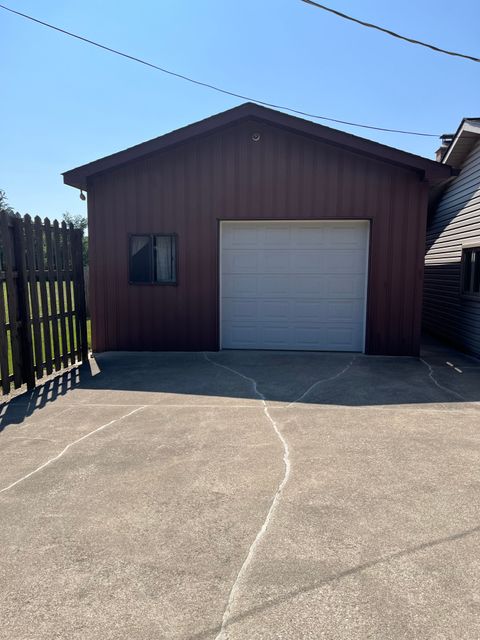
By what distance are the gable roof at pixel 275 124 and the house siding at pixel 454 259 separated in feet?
6.17

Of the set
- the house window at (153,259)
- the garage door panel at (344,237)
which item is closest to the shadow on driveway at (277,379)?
the house window at (153,259)

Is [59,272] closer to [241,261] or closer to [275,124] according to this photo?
[241,261]

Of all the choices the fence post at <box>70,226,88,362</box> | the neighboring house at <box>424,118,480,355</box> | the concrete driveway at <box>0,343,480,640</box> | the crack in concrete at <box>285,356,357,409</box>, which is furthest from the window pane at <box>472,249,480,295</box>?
the fence post at <box>70,226,88,362</box>

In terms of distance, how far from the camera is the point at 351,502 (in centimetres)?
314

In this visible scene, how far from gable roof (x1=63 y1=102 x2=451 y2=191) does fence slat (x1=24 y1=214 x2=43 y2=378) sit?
2.51 m

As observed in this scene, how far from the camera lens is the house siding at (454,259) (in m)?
8.75

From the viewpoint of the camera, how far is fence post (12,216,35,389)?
5754mm

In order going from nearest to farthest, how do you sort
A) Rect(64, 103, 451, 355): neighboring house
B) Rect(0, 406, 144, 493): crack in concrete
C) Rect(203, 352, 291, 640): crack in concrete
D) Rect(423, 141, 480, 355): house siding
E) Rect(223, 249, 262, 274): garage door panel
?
Rect(203, 352, 291, 640): crack in concrete, Rect(0, 406, 144, 493): crack in concrete, Rect(64, 103, 451, 355): neighboring house, Rect(223, 249, 262, 274): garage door panel, Rect(423, 141, 480, 355): house siding

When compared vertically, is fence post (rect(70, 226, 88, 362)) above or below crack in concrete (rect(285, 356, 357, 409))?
above

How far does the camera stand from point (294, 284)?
853 centimetres

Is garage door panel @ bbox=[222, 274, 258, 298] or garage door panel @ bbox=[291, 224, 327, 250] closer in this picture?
garage door panel @ bbox=[291, 224, 327, 250]

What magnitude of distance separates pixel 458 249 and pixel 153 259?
654 centimetres

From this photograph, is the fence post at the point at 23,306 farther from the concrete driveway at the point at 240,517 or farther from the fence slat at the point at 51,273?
the fence slat at the point at 51,273

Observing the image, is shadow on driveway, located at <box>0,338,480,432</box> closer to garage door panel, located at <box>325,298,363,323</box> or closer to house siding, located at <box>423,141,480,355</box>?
garage door panel, located at <box>325,298,363,323</box>
